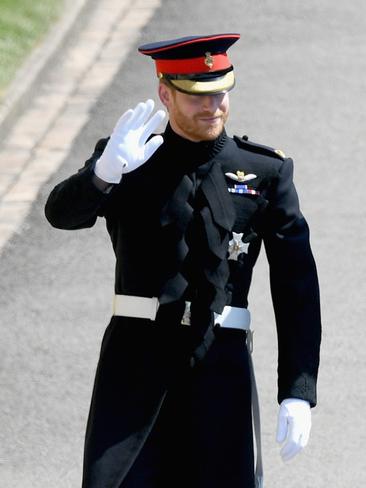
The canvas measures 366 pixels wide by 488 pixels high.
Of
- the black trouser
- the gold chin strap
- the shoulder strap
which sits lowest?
the black trouser

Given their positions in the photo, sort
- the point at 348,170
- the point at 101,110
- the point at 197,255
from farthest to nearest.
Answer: the point at 101,110 < the point at 348,170 < the point at 197,255

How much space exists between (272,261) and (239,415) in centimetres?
51

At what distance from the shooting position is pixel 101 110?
Answer: 32.7 ft

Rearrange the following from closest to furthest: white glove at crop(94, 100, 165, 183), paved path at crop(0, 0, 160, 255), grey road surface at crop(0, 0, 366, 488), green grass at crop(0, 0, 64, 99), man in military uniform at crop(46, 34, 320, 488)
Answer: white glove at crop(94, 100, 165, 183), man in military uniform at crop(46, 34, 320, 488), grey road surface at crop(0, 0, 366, 488), paved path at crop(0, 0, 160, 255), green grass at crop(0, 0, 64, 99)

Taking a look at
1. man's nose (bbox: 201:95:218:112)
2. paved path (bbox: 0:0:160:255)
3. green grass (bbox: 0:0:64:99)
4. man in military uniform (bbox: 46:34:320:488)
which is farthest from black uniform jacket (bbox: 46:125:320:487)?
green grass (bbox: 0:0:64:99)

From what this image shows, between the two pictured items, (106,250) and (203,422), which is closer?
(203,422)

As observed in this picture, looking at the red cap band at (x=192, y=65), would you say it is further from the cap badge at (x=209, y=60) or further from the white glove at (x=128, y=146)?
the white glove at (x=128, y=146)

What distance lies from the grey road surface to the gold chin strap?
18.2 inches

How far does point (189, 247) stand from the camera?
5398 millimetres

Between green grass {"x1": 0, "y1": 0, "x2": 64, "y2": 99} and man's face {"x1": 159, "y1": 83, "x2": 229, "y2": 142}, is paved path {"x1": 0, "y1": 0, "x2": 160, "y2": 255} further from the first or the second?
man's face {"x1": 159, "y1": 83, "x2": 229, "y2": 142}

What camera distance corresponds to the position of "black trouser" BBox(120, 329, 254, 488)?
5402 mm

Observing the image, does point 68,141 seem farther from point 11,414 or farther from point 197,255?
point 197,255

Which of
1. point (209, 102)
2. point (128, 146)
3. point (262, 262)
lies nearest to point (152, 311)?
point (128, 146)

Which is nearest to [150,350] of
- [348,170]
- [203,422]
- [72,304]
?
[203,422]
